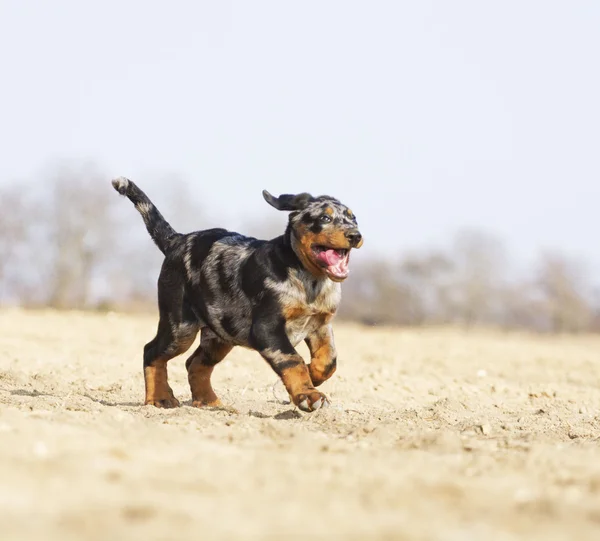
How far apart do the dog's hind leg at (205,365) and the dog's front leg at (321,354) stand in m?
1.08

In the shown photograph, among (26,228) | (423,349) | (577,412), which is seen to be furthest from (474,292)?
(577,412)

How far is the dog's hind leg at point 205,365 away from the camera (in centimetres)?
856

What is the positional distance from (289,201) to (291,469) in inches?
156

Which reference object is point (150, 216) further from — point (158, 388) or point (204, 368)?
point (158, 388)

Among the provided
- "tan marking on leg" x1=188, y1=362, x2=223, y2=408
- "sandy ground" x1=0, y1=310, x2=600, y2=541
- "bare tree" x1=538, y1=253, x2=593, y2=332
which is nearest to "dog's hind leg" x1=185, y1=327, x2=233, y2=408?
"tan marking on leg" x1=188, y1=362, x2=223, y2=408

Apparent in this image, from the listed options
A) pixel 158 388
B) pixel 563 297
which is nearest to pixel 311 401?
pixel 158 388

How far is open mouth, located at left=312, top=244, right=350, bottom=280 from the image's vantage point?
24.0ft

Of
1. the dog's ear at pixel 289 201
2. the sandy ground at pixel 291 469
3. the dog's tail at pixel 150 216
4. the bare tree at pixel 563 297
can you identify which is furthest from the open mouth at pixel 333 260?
the bare tree at pixel 563 297

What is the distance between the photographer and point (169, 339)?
27.3 feet

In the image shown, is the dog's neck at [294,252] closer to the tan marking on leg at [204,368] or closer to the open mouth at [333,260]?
the open mouth at [333,260]

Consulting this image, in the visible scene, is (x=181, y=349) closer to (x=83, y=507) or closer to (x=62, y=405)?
(x=62, y=405)

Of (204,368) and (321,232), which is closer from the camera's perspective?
(321,232)

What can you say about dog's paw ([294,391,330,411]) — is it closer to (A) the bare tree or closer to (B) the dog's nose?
(B) the dog's nose

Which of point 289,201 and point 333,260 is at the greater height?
point 289,201
